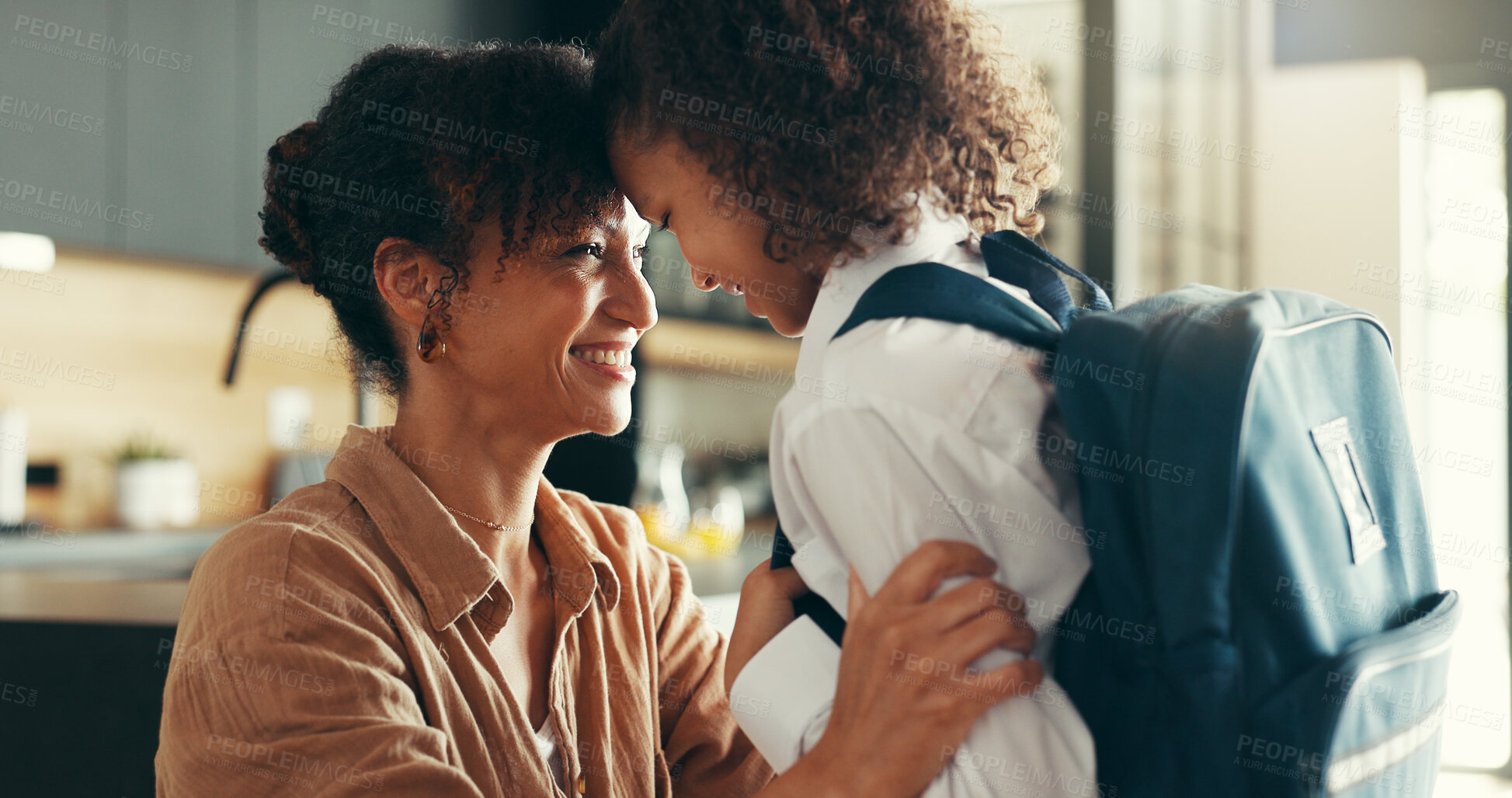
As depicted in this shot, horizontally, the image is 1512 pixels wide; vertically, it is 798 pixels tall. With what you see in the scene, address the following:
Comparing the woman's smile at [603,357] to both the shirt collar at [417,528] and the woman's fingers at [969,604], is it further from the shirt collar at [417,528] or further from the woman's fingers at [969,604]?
the woman's fingers at [969,604]

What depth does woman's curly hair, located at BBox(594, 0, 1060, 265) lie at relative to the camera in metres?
0.83

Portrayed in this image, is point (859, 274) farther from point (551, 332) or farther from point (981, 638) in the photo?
point (551, 332)

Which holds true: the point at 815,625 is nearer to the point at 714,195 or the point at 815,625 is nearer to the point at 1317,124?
the point at 714,195

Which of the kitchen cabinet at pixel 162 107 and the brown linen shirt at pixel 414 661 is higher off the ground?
the kitchen cabinet at pixel 162 107

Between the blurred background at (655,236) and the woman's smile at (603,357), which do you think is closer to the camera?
the woman's smile at (603,357)

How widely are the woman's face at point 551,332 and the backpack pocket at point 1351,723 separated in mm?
736

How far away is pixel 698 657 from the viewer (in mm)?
1333

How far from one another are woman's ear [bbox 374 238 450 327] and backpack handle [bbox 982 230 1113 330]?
614 millimetres

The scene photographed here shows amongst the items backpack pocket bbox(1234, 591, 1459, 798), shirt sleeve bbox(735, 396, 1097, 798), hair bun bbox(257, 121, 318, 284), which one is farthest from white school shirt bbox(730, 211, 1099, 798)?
Answer: hair bun bbox(257, 121, 318, 284)

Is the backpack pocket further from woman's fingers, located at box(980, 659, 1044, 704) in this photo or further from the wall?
the wall

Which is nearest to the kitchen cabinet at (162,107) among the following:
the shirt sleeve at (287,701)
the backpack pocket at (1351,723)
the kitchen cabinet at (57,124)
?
the kitchen cabinet at (57,124)

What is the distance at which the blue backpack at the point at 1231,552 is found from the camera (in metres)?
0.63

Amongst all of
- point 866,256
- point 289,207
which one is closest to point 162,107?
point 289,207

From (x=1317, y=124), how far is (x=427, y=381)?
358 centimetres
